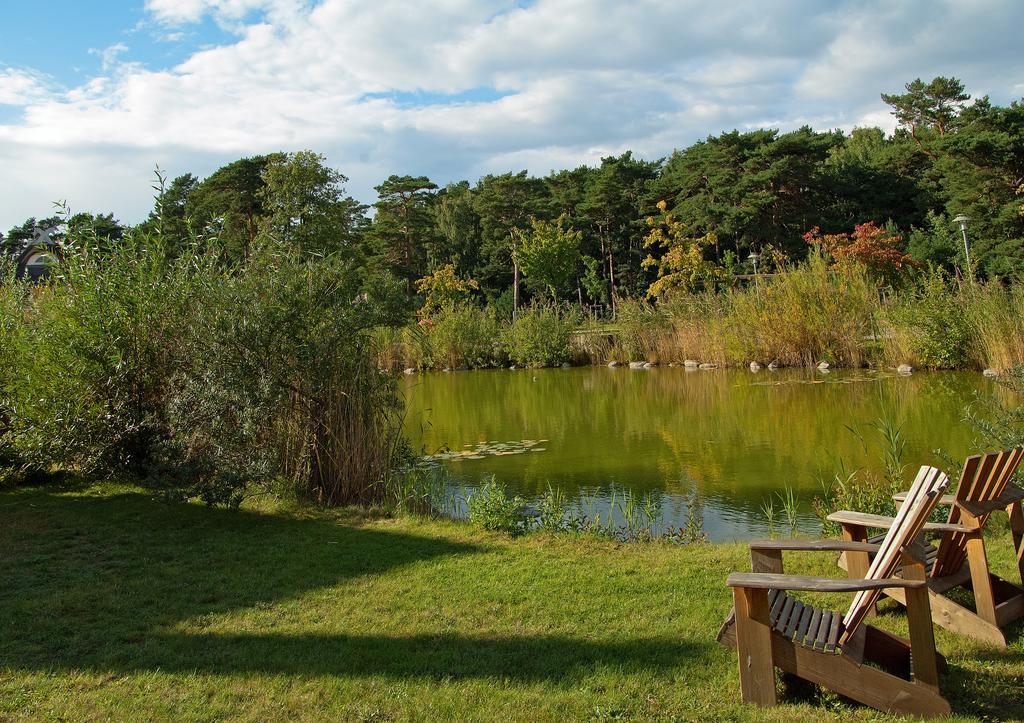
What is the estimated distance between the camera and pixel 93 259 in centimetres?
745

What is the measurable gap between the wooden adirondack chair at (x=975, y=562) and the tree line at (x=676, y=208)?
1568 cm

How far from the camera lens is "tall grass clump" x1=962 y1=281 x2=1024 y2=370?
13297 mm

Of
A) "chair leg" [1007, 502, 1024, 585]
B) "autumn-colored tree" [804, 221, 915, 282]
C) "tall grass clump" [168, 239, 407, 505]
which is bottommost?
"chair leg" [1007, 502, 1024, 585]

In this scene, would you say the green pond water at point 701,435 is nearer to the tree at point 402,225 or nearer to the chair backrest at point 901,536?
the chair backrest at point 901,536

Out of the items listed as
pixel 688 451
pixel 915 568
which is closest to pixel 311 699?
pixel 915 568

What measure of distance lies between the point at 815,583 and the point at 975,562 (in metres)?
1.13

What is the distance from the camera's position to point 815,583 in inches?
105

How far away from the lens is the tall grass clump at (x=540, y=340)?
2459 cm

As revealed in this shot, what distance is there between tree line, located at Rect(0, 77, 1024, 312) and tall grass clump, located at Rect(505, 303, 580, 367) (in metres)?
6.39

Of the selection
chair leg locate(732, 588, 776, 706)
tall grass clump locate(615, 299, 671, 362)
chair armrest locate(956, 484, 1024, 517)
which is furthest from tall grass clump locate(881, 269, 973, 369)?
chair leg locate(732, 588, 776, 706)

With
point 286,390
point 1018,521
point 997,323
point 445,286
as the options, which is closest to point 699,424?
point 997,323

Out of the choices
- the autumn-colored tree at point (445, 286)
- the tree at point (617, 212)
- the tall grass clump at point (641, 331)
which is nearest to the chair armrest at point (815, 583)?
the tall grass clump at point (641, 331)

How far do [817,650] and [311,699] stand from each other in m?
1.79

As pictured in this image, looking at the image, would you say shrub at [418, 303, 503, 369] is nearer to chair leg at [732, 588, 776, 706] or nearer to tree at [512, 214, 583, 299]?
tree at [512, 214, 583, 299]
